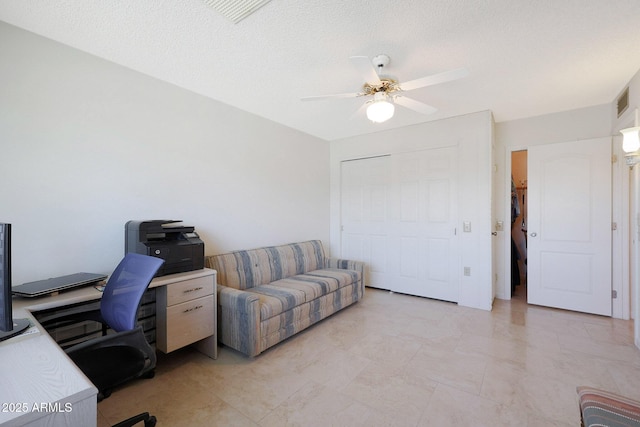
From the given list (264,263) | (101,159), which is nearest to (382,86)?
(264,263)

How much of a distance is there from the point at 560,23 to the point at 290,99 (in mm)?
2211

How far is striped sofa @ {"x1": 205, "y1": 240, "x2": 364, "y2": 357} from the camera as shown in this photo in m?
2.30

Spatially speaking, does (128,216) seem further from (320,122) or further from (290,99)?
(320,122)

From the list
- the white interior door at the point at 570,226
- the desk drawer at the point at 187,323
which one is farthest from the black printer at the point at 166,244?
the white interior door at the point at 570,226

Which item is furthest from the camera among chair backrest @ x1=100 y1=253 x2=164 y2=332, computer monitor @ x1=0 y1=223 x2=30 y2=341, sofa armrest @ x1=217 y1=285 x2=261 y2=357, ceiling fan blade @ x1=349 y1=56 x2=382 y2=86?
sofa armrest @ x1=217 y1=285 x2=261 y2=357

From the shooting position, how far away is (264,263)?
3.19 m

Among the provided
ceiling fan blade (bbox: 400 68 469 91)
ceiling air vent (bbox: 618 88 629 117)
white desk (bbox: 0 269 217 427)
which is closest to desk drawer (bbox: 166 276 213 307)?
white desk (bbox: 0 269 217 427)

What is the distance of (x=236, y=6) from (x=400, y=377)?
2.72 metres

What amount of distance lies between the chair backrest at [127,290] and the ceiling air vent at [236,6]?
4.95 feet

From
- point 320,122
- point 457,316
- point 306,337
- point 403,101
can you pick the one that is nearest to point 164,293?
point 306,337

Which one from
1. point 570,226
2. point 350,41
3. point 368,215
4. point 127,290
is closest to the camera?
point 127,290

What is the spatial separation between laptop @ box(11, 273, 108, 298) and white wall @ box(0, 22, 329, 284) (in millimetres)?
153

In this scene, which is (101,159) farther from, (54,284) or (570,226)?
(570,226)

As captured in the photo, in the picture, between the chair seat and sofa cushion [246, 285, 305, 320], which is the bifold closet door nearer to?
sofa cushion [246, 285, 305, 320]
